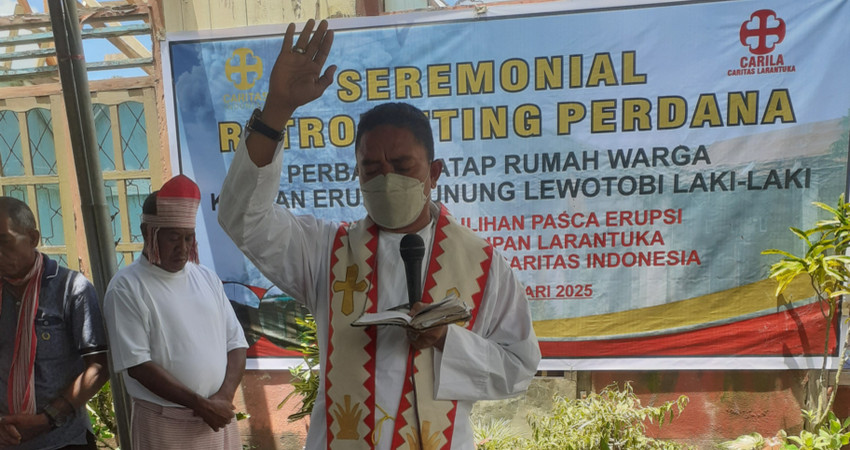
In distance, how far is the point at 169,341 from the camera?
2348mm

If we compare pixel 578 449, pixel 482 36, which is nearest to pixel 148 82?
pixel 482 36

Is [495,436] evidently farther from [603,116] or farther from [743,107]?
[743,107]

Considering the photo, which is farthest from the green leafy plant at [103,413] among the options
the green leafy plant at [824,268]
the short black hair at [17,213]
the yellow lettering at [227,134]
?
the green leafy plant at [824,268]

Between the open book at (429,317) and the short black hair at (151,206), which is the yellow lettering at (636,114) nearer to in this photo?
the open book at (429,317)

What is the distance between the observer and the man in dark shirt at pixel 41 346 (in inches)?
83.7

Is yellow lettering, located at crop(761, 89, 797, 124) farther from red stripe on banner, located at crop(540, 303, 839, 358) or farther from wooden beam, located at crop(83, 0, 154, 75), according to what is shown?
wooden beam, located at crop(83, 0, 154, 75)

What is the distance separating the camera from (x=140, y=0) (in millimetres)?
3723

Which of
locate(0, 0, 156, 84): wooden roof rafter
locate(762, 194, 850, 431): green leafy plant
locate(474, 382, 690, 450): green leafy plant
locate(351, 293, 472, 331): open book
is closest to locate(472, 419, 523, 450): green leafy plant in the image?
locate(474, 382, 690, 450): green leafy plant

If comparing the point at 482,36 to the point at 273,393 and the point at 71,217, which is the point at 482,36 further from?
the point at 71,217

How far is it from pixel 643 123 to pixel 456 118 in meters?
1.16

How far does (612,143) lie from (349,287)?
2.44 meters

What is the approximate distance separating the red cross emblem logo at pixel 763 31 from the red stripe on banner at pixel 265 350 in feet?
11.6

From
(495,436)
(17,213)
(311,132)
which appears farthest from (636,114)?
(17,213)

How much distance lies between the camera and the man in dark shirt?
213 centimetres
